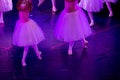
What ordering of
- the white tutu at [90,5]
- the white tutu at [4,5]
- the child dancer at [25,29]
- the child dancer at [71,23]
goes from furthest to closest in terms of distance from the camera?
the white tutu at [4,5] < the white tutu at [90,5] < the child dancer at [71,23] < the child dancer at [25,29]

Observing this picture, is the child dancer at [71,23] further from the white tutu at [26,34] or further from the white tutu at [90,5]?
the white tutu at [90,5]

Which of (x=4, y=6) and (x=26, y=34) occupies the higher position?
(x=26, y=34)

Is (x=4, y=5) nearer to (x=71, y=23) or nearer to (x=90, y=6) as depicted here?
(x=90, y=6)

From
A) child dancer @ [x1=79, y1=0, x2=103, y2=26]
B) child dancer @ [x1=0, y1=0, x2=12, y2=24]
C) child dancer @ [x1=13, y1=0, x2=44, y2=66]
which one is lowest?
child dancer @ [x1=0, y1=0, x2=12, y2=24]

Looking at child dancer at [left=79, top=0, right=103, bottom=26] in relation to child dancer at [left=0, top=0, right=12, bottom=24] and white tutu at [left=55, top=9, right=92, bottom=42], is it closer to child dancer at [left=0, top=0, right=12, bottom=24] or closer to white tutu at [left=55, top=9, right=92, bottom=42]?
white tutu at [left=55, top=9, right=92, bottom=42]

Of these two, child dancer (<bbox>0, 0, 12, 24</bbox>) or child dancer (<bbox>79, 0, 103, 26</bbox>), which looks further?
child dancer (<bbox>0, 0, 12, 24</bbox>)

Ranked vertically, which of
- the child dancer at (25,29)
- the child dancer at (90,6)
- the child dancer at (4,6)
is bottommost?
the child dancer at (4,6)

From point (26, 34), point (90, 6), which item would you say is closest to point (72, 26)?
point (26, 34)

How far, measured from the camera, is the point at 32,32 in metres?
6.35

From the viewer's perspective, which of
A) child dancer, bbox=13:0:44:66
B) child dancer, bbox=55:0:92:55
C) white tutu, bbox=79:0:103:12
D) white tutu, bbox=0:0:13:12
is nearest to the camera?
child dancer, bbox=13:0:44:66

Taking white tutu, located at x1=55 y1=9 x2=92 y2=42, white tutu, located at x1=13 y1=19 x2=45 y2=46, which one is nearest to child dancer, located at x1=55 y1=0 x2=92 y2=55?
white tutu, located at x1=55 y1=9 x2=92 y2=42

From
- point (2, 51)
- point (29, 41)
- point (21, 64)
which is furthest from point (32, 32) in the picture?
point (2, 51)

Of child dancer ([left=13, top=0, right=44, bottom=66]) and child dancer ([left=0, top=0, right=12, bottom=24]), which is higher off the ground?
child dancer ([left=13, top=0, right=44, bottom=66])

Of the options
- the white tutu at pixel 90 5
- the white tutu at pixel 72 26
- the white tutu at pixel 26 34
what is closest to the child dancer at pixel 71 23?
the white tutu at pixel 72 26
